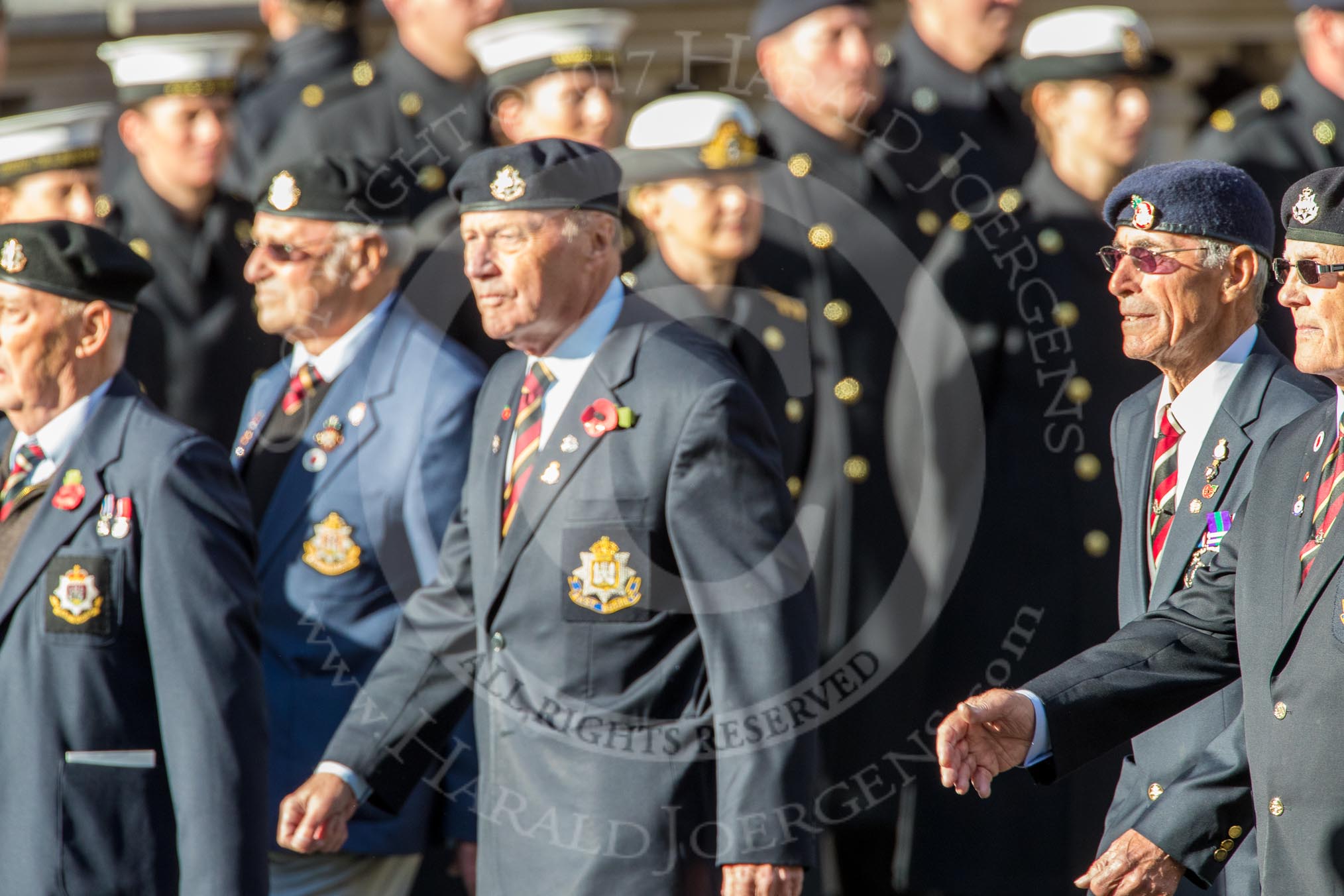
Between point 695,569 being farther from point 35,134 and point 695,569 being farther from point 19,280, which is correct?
point 35,134

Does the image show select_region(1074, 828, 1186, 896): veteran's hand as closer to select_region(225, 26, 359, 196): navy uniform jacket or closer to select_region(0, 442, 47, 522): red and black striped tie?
select_region(0, 442, 47, 522): red and black striped tie

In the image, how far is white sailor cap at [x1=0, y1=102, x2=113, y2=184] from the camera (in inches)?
270

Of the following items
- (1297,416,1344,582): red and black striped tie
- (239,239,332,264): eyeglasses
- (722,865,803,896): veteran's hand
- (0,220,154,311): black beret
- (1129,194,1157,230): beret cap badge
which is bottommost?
(722,865,803,896): veteran's hand

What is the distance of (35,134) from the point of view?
687 centimetres

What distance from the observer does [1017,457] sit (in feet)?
19.9

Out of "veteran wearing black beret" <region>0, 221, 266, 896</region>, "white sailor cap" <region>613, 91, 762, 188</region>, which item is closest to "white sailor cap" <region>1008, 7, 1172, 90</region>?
"white sailor cap" <region>613, 91, 762, 188</region>

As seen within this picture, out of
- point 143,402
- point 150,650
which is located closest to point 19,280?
point 143,402

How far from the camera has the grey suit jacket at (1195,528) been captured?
4.22m

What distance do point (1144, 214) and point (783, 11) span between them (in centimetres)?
240

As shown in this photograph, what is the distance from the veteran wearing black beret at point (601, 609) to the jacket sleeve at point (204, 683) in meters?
0.28

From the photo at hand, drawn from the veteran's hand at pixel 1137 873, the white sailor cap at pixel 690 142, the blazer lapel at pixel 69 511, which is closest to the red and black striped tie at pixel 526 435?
the blazer lapel at pixel 69 511

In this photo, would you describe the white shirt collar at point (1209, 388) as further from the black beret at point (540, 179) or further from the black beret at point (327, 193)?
the black beret at point (327, 193)

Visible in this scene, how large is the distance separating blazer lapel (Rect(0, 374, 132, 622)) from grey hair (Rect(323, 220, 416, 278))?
107 centimetres

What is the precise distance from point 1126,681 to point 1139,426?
73 centimetres
